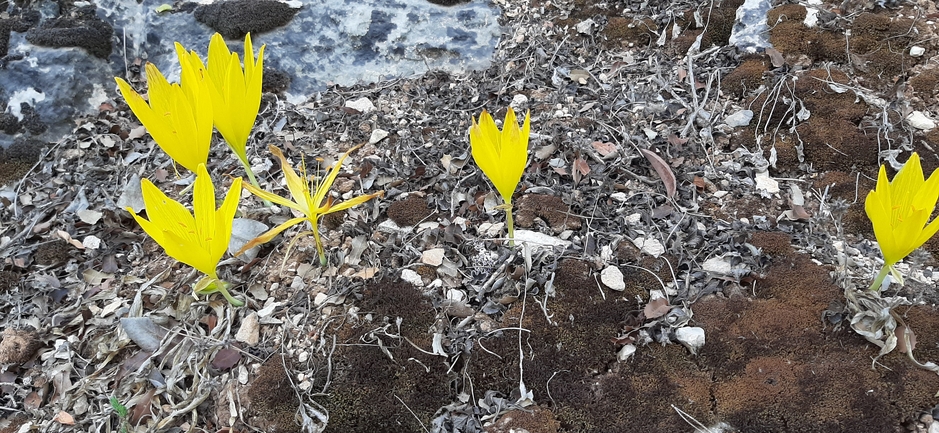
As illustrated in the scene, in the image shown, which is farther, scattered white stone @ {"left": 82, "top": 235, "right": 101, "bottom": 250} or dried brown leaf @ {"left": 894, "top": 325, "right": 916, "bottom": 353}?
scattered white stone @ {"left": 82, "top": 235, "right": 101, "bottom": 250}

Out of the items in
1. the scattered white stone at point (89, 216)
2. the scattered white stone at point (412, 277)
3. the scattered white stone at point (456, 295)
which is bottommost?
the scattered white stone at point (456, 295)

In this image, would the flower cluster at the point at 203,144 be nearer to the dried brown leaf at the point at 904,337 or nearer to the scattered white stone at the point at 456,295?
the scattered white stone at the point at 456,295

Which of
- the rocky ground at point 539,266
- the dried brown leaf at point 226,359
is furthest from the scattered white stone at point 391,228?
the dried brown leaf at point 226,359

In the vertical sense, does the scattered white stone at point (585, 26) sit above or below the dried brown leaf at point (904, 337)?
above

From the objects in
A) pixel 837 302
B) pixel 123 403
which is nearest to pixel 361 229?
pixel 123 403

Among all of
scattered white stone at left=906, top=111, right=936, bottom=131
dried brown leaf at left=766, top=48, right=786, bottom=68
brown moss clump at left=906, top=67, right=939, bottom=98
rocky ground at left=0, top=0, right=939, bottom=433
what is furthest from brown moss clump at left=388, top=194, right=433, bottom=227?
brown moss clump at left=906, top=67, right=939, bottom=98

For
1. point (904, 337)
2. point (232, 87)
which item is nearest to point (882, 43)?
point (904, 337)

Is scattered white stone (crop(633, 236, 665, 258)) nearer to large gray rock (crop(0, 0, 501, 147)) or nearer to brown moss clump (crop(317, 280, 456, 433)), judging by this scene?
brown moss clump (crop(317, 280, 456, 433))
